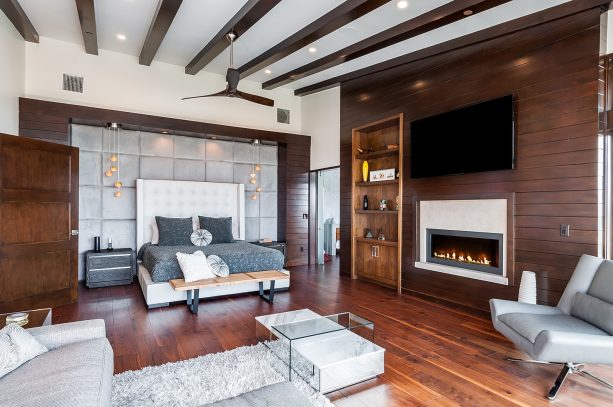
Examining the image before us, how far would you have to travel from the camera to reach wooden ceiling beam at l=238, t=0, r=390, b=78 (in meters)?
3.79

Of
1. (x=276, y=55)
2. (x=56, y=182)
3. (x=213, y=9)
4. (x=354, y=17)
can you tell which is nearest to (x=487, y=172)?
(x=354, y=17)

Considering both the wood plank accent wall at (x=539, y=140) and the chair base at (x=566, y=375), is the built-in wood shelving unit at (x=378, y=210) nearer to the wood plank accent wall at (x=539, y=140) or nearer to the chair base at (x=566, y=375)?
the wood plank accent wall at (x=539, y=140)

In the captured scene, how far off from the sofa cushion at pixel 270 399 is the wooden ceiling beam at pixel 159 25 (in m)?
4.11

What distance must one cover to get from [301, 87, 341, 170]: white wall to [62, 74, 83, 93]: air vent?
4.20 metres

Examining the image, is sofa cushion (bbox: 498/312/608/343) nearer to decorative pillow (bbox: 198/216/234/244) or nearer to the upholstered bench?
the upholstered bench

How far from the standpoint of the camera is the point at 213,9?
4.41 meters

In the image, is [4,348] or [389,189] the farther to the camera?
[389,189]

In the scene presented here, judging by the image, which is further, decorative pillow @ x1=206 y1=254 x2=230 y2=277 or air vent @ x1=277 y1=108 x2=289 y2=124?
air vent @ x1=277 y1=108 x2=289 y2=124

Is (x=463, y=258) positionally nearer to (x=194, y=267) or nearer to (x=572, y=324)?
(x=572, y=324)

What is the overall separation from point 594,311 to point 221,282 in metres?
3.68

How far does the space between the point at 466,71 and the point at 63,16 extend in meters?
5.43

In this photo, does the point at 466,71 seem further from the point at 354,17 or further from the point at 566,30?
the point at 354,17

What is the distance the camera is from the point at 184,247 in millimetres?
5508

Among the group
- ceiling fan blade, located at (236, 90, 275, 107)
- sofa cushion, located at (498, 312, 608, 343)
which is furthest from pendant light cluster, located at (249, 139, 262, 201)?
sofa cushion, located at (498, 312, 608, 343)
